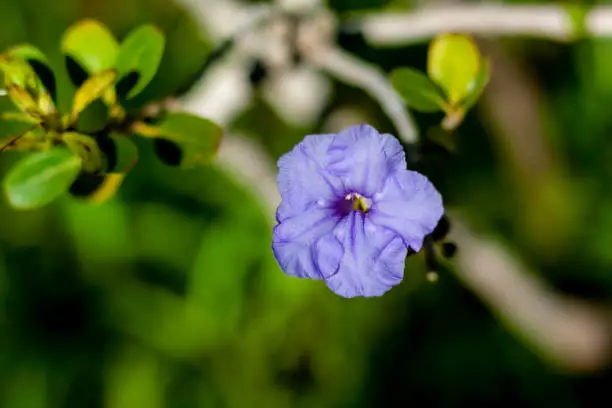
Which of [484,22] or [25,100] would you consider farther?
[484,22]

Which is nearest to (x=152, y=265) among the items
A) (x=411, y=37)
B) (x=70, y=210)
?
(x=70, y=210)

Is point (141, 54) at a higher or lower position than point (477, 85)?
lower

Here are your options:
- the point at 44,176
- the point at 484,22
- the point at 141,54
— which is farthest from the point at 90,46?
the point at 484,22

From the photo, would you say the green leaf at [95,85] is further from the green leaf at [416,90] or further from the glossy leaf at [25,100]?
the green leaf at [416,90]

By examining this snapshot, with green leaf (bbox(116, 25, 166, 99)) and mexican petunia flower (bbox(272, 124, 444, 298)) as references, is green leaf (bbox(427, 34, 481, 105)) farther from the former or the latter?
green leaf (bbox(116, 25, 166, 99))

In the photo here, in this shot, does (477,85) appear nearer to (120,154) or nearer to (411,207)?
(411,207)

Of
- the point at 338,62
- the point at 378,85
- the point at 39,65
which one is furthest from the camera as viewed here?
the point at 338,62

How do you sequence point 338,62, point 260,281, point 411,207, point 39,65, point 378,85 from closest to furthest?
point 411,207, point 39,65, point 378,85, point 338,62, point 260,281

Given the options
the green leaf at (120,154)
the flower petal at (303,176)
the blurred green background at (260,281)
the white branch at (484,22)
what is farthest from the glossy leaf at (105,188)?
the blurred green background at (260,281)
